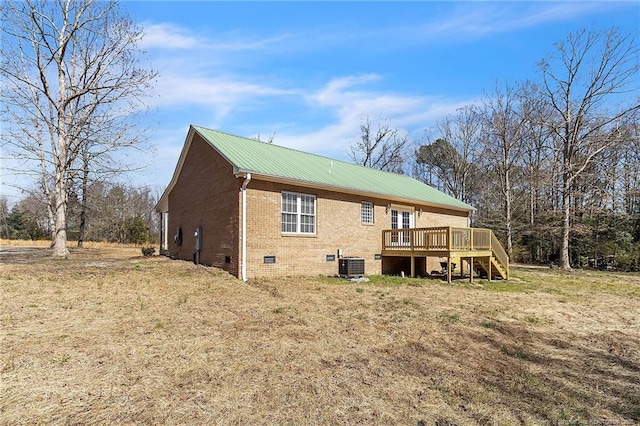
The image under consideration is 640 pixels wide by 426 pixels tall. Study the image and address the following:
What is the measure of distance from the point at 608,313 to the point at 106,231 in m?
45.9

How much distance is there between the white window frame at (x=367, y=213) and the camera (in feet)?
52.6

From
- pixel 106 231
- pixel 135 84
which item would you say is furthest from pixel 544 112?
pixel 106 231

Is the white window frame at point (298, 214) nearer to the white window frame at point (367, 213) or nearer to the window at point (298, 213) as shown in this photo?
the window at point (298, 213)

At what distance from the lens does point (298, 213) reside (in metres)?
13.5

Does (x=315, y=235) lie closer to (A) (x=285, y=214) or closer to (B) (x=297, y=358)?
(A) (x=285, y=214)

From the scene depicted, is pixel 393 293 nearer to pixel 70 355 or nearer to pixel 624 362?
pixel 624 362

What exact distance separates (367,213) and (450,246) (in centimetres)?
395

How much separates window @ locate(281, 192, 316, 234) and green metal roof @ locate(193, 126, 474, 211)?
73 centimetres

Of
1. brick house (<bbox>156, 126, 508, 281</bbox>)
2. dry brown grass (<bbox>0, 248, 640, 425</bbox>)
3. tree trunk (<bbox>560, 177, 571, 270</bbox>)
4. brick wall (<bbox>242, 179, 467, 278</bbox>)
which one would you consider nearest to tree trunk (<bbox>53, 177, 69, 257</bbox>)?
brick house (<bbox>156, 126, 508, 281</bbox>)

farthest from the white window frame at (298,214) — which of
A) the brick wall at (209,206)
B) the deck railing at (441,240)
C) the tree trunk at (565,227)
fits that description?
the tree trunk at (565,227)

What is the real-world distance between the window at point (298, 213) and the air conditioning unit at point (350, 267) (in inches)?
64.2

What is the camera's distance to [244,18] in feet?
32.4

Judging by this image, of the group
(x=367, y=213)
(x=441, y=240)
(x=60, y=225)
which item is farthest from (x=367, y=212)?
(x=60, y=225)

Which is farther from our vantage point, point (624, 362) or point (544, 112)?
point (544, 112)
